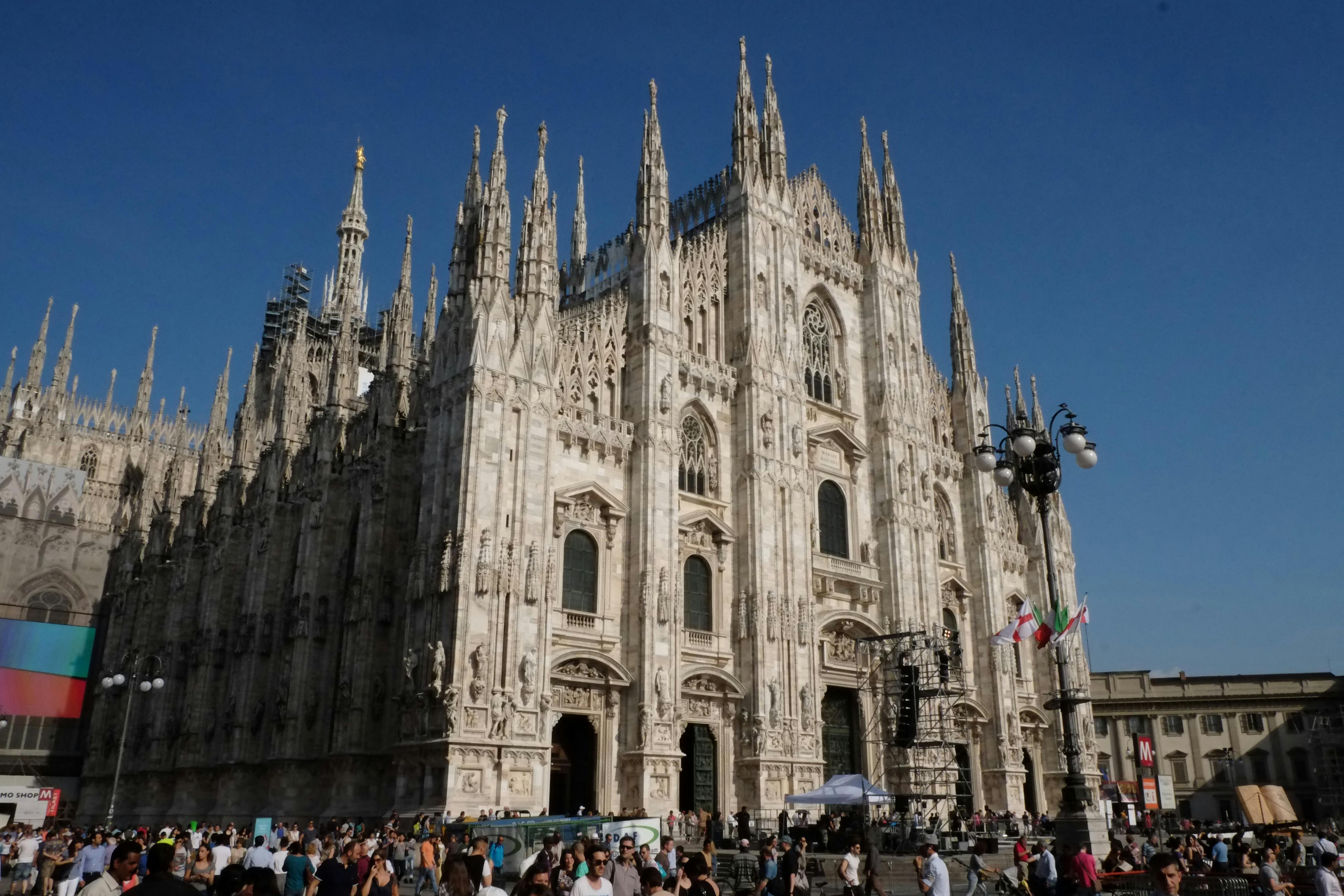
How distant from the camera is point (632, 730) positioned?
31359 millimetres

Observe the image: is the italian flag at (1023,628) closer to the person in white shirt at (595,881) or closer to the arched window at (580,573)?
the arched window at (580,573)

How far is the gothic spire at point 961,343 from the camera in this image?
4856 centimetres

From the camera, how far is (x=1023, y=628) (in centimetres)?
2672

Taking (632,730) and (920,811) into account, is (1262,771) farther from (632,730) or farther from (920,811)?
(632,730)

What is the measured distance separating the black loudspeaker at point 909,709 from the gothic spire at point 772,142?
63.2ft

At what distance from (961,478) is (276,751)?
96.1ft

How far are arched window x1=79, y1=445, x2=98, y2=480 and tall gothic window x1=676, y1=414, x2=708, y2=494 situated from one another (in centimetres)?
4351

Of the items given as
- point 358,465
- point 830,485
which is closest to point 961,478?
point 830,485

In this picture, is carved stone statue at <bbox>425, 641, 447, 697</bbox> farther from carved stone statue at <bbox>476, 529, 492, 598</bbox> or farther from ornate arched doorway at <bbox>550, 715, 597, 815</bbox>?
ornate arched doorway at <bbox>550, 715, 597, 815</bbox>

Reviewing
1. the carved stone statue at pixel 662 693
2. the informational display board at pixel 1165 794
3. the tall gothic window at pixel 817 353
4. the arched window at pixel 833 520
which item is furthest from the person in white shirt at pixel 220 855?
the informational display board at pixel 1165 794

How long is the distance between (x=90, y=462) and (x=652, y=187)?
43979 mm

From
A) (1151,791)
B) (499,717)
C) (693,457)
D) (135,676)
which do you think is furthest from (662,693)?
(1151,791)

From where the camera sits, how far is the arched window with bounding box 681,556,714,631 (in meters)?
34.8

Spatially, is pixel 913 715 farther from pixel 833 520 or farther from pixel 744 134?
pixel 744 134
